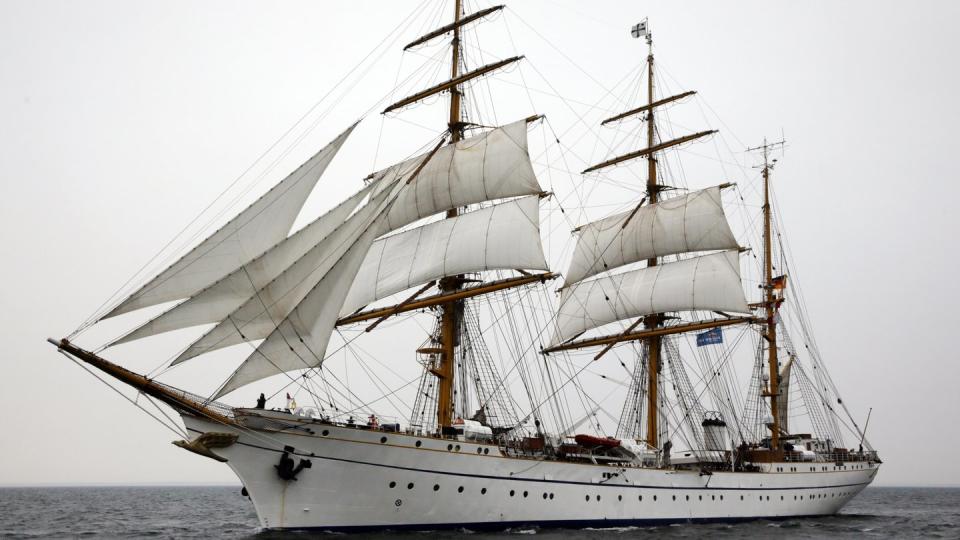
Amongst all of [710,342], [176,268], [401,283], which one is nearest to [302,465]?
[176,268]

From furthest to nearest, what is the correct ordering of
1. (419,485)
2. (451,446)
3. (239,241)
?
(451,446) < (419,485) < (239,241)

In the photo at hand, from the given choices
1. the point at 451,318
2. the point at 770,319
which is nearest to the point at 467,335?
the point at 451,318

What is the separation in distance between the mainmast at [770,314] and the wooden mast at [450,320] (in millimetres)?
21335

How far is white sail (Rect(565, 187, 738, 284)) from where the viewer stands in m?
44.2

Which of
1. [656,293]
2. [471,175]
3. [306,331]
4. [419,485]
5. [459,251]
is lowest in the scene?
[419,485]

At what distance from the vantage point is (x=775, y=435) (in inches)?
1735

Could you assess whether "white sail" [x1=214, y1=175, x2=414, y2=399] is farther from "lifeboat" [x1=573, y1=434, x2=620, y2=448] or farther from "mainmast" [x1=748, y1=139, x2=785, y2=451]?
"mainmast" [x1=748, y1=139, x2=785, y2=451]

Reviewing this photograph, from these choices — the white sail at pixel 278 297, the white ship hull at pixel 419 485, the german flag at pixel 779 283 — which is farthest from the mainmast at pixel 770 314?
the white sail at pixel 278 297

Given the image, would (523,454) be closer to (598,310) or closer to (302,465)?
(302,465)

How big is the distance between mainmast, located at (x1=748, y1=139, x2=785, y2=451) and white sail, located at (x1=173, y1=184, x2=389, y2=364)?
2980 centimetres

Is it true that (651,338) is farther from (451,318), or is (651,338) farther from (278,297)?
(278,297)

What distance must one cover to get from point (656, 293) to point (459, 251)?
14.9 m

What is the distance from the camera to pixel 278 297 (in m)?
22.7

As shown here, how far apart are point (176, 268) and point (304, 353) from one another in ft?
14.6
